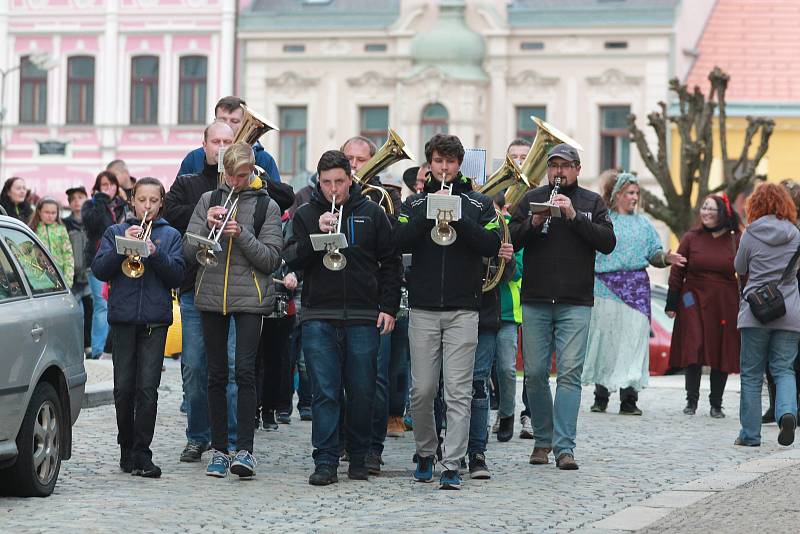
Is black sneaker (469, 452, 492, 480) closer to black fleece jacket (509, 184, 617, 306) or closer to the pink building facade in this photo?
black fleece jacket (509, 184, 617, 306)

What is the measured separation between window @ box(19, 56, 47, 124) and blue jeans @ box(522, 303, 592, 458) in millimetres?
40660

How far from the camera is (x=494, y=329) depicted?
37.7 ft

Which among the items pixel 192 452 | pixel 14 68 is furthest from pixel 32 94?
pixel 192 452

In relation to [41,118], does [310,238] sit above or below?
below

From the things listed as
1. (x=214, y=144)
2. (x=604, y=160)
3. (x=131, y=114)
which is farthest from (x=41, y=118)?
(x=214, y=144)

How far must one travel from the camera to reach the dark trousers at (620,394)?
1617 cm

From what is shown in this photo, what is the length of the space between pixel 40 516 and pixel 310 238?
2449 millimetres

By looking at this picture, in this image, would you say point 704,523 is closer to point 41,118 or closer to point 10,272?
point 10,272

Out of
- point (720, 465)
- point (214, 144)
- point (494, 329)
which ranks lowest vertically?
point (720, 465)

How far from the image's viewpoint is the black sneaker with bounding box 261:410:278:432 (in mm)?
14266

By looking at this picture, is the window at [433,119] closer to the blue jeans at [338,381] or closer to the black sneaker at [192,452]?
the black sneaker at [192,452]

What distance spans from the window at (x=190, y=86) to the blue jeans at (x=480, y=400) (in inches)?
1561

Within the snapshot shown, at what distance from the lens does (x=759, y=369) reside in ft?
45.4

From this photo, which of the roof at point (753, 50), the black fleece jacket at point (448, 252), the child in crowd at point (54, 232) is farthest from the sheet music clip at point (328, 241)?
the roof at point (753, 50)
